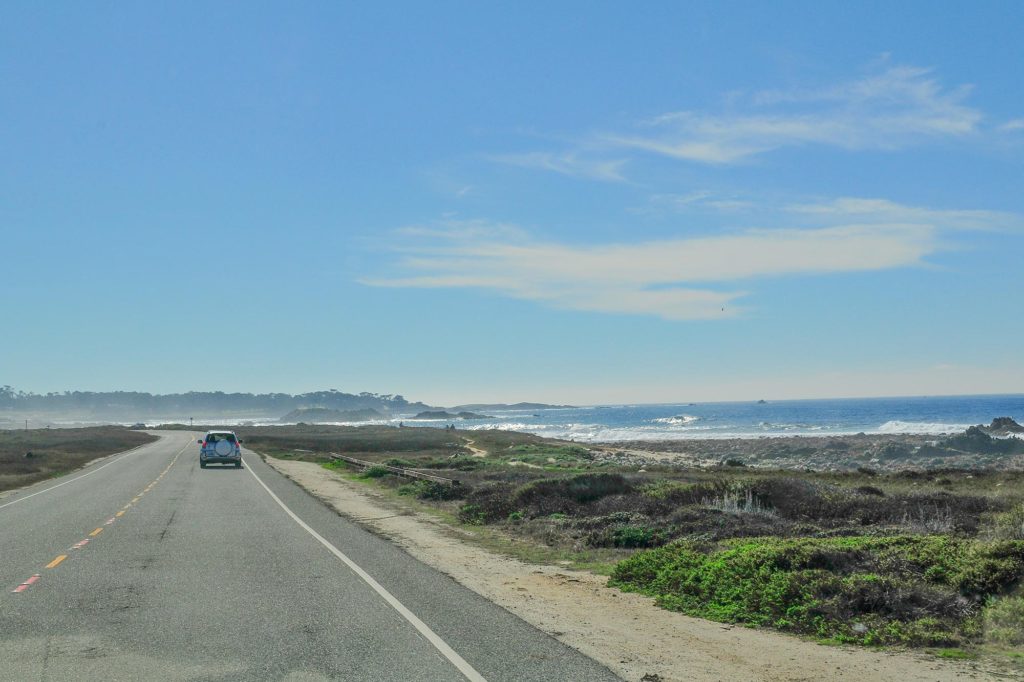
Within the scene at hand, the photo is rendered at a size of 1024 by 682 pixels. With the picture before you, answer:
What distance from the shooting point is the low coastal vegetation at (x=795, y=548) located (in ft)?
32.5

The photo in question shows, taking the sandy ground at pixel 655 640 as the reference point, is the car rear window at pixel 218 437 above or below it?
above

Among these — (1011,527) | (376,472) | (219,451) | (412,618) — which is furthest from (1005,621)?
(219,451)

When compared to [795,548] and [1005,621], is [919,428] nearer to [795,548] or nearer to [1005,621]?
[795,548]

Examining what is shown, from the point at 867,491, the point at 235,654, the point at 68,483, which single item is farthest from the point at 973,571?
the point at 68,483

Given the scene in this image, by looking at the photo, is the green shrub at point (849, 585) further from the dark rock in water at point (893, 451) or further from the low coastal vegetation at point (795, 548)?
the dark rock in water at point (893, 451)

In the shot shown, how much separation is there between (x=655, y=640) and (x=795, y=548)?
3437 millimetres

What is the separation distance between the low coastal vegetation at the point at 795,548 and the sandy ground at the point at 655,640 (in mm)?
471

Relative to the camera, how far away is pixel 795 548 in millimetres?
12086

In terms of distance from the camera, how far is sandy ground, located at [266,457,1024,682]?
8148 millimetres

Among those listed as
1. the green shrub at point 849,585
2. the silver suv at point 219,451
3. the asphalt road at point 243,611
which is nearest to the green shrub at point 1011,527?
the green shrub at point 849,585

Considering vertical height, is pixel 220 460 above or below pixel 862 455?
above

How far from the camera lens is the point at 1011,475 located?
130 ft

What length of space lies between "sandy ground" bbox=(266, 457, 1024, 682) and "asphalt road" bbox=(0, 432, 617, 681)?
0.45 meters

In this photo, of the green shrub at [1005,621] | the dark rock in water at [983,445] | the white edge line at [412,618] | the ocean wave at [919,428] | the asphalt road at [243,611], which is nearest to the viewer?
the white edge line at [412,618]
